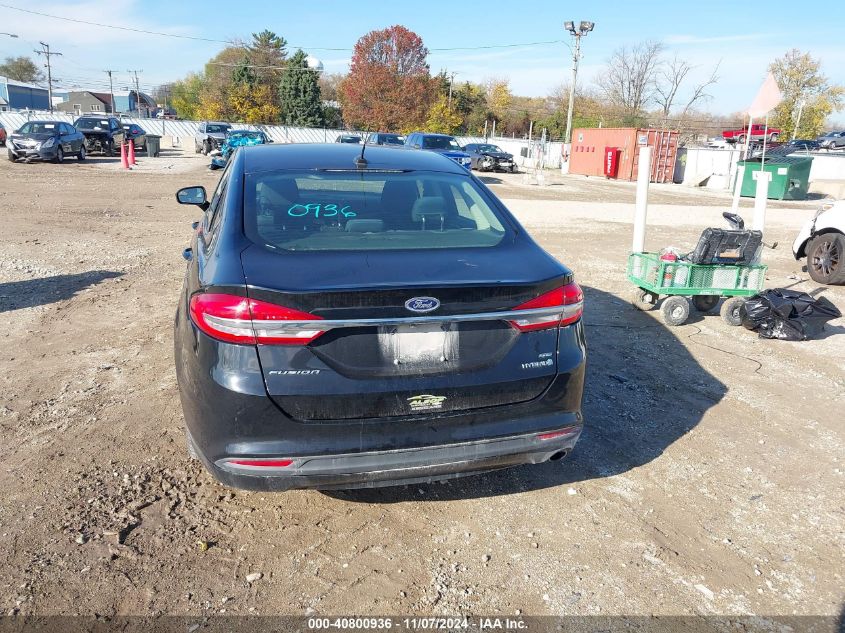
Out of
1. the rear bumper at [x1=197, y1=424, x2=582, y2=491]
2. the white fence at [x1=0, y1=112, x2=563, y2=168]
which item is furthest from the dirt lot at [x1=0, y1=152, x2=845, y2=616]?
the white fence at [x1=0, y1=112, x2=563, y2=168]

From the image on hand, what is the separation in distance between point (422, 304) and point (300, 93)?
67.6 metres

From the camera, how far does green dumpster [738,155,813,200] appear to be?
23.2 m

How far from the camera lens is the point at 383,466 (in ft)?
8.70

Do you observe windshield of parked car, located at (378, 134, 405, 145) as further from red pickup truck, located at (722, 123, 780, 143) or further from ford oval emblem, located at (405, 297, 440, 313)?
ford oval emblem, located at (405, 297, 440, 313)

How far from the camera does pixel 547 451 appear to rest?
2.92 metres

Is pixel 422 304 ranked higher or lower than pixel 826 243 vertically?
higher

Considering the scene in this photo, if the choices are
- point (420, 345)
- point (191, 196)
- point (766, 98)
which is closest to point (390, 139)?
point (766, 98)

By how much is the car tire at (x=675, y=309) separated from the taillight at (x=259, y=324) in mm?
4827

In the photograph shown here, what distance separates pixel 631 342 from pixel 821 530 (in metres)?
2.84

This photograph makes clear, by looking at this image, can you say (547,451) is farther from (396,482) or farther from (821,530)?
(821,530)

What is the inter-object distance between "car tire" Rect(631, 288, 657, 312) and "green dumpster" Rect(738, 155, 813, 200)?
18.8 metres

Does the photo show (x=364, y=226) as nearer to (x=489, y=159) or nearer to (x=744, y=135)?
(x=489, y=159)

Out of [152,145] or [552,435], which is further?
[152,145]

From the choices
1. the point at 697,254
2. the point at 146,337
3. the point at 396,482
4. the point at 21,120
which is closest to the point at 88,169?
the point at 146,337
